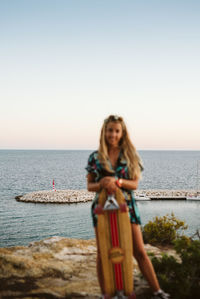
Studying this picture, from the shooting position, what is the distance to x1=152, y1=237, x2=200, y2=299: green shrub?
375 centimetres

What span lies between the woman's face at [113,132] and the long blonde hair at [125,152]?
51 millimetres

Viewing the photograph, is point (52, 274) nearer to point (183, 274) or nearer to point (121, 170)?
point (183, 274)

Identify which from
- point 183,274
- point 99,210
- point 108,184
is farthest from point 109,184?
point 183,274

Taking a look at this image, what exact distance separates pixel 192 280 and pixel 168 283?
13.3 inches

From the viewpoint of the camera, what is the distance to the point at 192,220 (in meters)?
37.8

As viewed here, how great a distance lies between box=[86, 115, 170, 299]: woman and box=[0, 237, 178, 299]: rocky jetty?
777 millimetres

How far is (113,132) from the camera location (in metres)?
3.49

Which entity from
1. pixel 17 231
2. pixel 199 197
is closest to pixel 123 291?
pixel 17 231

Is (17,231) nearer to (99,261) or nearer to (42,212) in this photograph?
(42,212)

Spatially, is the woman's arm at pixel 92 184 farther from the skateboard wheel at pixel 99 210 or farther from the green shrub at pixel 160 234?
the green shrub at pixel 160 234

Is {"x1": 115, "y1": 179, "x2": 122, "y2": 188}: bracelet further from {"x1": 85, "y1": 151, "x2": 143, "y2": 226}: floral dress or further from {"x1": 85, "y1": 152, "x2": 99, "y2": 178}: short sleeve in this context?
{"x1": 85, "y1": 152, "x2": 99, "y2": 178}: short sleeve

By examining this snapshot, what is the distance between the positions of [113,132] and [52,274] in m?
2.98

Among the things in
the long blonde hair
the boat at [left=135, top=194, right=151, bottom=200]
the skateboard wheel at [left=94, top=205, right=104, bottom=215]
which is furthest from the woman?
the boat at [left=135, top=194, right=151, bottom=200]

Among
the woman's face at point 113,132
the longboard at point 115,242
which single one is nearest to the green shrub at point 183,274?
the longboard at point 115,242
